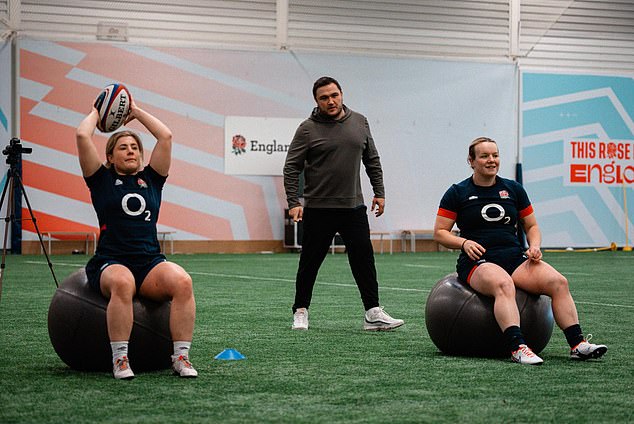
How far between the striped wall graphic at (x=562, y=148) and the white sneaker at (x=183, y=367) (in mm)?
19461

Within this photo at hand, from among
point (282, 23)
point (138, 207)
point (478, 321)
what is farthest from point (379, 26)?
point (138, 207)

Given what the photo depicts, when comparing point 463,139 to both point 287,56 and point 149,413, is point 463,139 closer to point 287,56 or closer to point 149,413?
point 287,56

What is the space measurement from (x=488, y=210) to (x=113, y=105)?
2.31 metres

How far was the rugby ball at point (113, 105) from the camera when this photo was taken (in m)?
5.06

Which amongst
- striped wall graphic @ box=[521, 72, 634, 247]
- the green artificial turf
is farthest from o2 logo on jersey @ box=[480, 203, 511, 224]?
striped wall graphic @ box=[521, 72, 634, 247]

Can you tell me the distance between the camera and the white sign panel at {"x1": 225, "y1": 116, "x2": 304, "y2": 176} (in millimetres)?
21516

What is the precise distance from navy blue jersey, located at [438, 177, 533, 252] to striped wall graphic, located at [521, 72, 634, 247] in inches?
705

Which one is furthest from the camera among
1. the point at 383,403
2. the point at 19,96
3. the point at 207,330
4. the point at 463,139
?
the point at 463,139

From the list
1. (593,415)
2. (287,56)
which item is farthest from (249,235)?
(593,415)

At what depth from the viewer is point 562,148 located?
933 inches

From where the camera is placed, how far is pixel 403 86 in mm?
22828

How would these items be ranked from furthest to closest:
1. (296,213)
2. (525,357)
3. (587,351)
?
(296,213) < (587,351) < (525,357)

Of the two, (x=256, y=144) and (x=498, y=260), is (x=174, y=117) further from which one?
(x=498, y=260)

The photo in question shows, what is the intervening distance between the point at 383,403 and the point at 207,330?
3204 mm
